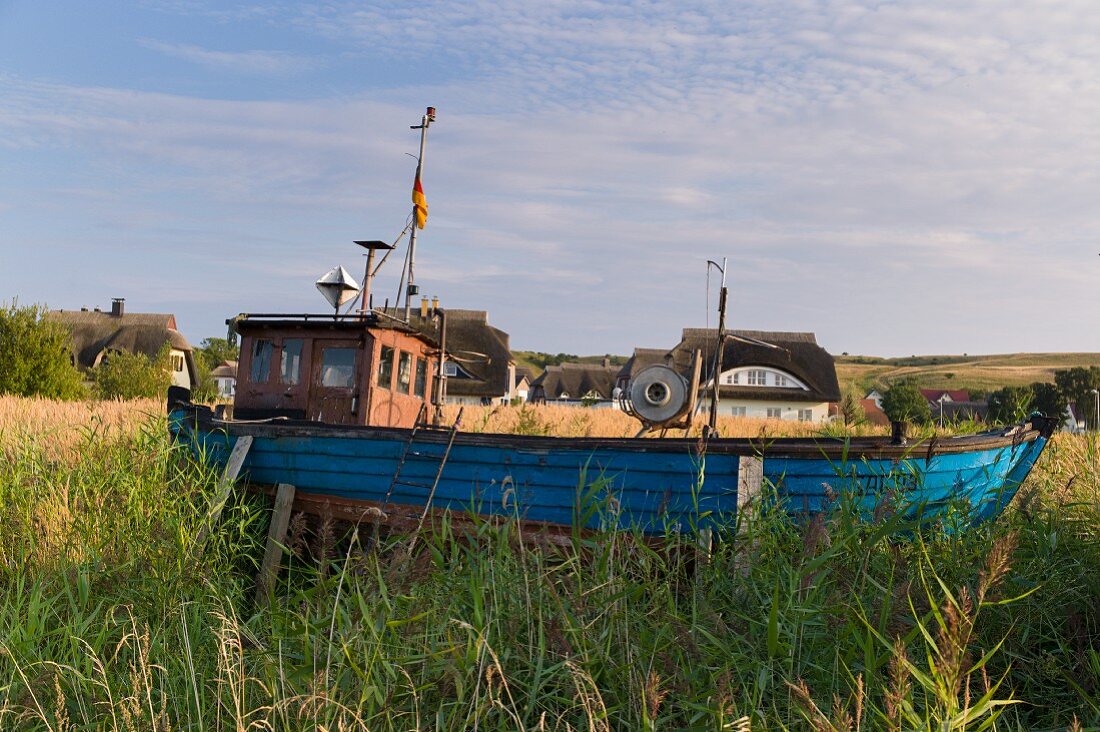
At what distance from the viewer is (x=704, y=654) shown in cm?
344

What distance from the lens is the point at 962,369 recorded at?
116 metres

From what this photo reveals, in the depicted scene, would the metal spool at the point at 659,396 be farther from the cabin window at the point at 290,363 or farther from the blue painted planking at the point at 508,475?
the cabin window at the point at 290,363

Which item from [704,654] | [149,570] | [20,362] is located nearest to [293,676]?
[704,654]

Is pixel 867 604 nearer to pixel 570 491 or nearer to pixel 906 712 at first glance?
pixel 906 712

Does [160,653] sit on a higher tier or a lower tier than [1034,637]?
lower

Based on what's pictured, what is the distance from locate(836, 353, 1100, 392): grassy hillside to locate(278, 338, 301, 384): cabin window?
87617mm

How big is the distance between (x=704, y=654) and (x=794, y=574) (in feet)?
1.78

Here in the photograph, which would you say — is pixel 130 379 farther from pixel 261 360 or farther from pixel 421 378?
pixel 261 360

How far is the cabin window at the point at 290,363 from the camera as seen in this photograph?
10.1 metres

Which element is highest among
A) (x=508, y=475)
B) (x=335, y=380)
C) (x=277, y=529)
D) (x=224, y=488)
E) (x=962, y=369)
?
(x=962, y=369)

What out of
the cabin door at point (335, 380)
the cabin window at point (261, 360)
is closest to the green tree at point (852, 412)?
the cabin door at point (335, 380)

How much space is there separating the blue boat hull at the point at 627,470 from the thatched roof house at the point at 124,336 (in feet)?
162

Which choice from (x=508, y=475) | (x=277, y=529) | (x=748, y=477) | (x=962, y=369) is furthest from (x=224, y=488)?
(x=962, y=369)

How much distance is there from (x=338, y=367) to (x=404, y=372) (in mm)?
902
